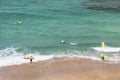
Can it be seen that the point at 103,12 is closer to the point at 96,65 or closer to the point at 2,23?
the point at 2,23

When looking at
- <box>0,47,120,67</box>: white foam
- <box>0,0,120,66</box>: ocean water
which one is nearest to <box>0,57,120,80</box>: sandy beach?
<box>0,47,120,67</box>: white foam

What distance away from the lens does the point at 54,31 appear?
105 ft

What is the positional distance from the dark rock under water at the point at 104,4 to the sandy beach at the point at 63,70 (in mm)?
17032

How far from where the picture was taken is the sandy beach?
22.0m

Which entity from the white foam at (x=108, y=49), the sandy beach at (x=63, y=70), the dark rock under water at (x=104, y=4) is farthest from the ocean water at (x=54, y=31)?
the dark rock under water at (x=104, y=4)

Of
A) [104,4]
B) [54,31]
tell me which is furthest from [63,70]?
[104,4]

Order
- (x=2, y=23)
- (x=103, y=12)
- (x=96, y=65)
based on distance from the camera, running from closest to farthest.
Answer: (x=96, y=65) < (x=2, y=23) < (x=103, y=12)

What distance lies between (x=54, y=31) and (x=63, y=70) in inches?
373

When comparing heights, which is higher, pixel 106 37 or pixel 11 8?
pixel 11 8

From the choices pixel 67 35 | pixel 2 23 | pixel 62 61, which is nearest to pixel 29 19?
pixel 2 23

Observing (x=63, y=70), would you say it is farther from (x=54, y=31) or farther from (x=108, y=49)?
(x=54, y=31)

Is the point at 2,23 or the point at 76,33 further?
the point at 2,23

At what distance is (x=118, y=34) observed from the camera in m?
30.8

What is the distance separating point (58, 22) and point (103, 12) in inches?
265
